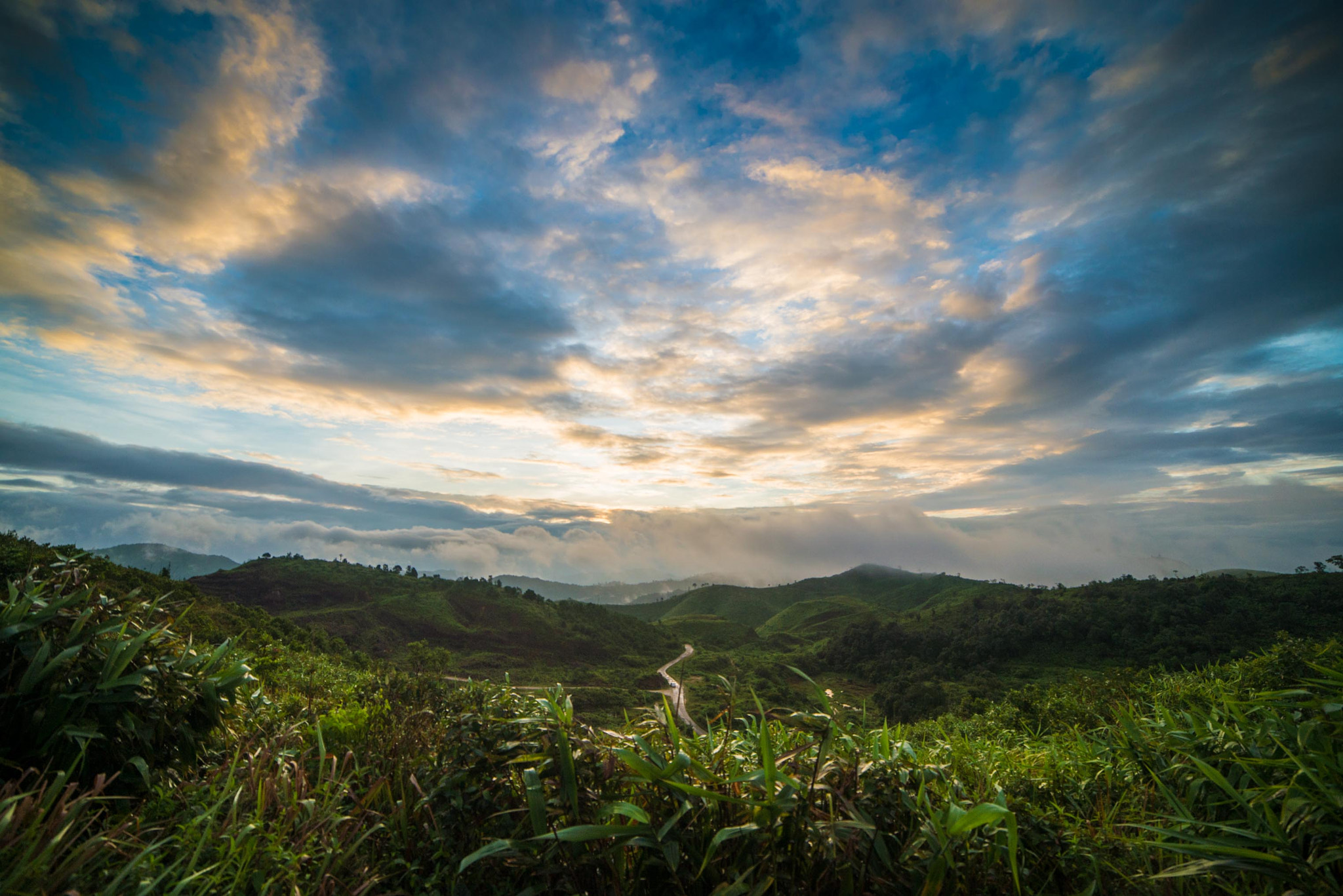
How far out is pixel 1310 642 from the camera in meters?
9.88

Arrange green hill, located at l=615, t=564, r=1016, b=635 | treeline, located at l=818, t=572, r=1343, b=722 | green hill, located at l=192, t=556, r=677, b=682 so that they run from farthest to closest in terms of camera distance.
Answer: green hill, located at l=615, t=564, r=1016, b=635
green hill, located at l=192, t=556, r=677, b=682
treeline, located at l=818, t=572, r=1343, b=722

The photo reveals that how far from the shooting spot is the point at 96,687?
106 inches

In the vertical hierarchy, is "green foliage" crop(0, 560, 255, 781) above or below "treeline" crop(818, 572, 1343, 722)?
above

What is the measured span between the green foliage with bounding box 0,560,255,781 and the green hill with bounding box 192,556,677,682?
195 feet

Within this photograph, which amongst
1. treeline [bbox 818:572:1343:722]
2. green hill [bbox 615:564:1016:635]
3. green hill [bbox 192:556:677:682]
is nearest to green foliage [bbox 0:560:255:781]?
treeline [bbox 818:572:1343:722]

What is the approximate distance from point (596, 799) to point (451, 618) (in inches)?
3419

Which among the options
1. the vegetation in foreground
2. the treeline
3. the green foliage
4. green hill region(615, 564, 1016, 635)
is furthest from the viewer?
green hill region(615, 564, 1016, 635)

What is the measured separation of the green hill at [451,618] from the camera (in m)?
67.8

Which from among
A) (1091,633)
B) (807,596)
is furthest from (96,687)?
(807,596)

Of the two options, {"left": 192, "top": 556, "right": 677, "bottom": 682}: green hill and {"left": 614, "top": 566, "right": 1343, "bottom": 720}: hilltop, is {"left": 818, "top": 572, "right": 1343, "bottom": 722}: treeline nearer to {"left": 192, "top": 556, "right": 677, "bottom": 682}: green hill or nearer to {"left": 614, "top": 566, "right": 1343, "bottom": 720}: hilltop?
{"left": 614, "top": 566, "right": 1343, "bottom": 720}: hilltop

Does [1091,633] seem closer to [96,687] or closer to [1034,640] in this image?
[1034,640]

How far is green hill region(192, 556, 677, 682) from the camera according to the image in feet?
222

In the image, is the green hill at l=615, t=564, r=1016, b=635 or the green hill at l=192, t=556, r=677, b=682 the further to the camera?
the green hill at l=615, t=564, r=1016, b=635

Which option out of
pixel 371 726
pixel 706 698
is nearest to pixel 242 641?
pixel 371 726
